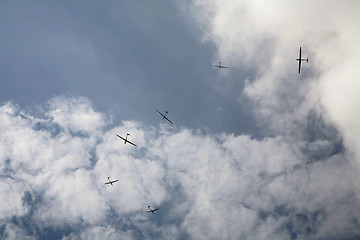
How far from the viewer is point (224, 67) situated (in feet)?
403

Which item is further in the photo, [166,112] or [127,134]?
[127,134]

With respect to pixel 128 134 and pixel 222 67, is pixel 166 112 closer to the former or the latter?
pixel 128 134

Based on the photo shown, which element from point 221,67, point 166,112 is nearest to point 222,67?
point 221,67

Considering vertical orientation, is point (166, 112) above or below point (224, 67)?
below

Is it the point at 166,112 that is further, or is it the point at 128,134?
the point at 128,134

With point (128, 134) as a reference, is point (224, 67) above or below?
above

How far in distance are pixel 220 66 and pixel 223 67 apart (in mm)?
1905

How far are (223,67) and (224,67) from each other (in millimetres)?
797

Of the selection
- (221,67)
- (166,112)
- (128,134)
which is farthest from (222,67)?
(128,134)

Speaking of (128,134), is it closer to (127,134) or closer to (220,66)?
(127,134)

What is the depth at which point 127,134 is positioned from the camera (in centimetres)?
12925

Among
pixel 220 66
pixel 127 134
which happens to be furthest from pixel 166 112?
pixel 220 66

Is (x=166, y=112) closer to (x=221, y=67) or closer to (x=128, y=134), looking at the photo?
(x=128, y=134)

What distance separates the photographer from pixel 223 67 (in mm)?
123438
